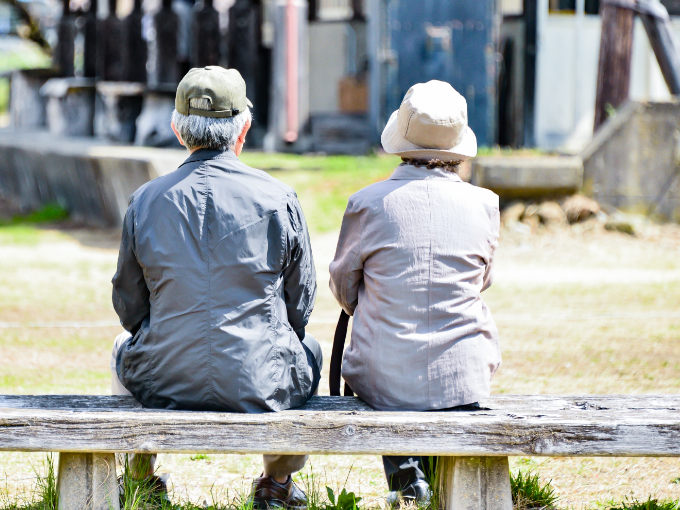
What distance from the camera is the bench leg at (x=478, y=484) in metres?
2.49

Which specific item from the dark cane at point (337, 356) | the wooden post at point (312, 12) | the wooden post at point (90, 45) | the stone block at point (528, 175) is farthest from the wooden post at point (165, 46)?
the dark cane at point (337, 356)

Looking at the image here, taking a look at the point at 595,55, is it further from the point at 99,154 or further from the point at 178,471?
the point at 178,471

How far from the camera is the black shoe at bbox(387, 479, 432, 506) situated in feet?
9.12

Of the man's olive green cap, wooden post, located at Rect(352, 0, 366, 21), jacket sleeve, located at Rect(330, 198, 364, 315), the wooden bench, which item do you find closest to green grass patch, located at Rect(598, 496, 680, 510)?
the wooden bench

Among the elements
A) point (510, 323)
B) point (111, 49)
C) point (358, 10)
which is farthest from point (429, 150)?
point (111, 49)

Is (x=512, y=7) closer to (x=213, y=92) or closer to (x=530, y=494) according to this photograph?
(x=530, y=494)

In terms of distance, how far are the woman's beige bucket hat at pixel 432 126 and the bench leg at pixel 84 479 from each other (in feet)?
4.15

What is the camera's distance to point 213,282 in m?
2.43

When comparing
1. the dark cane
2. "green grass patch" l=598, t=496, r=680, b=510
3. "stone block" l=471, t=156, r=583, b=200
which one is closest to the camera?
"green grass patch" l=598, t=496, r=680, b=510

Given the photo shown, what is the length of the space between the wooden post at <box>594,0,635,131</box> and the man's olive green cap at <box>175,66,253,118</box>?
23.4 ft

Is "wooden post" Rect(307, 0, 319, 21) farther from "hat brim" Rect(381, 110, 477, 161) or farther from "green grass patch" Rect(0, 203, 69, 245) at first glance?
"hat brim" Rect(381, 110, 477, 161)

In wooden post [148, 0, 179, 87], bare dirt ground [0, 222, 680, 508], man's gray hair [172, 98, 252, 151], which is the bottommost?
bare dirt ground [0, 222, 680, 508]

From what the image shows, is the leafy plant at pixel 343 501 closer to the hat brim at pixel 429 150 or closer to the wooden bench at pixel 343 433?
the wooden bench at pixel 343 433

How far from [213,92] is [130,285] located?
2.01 ft
